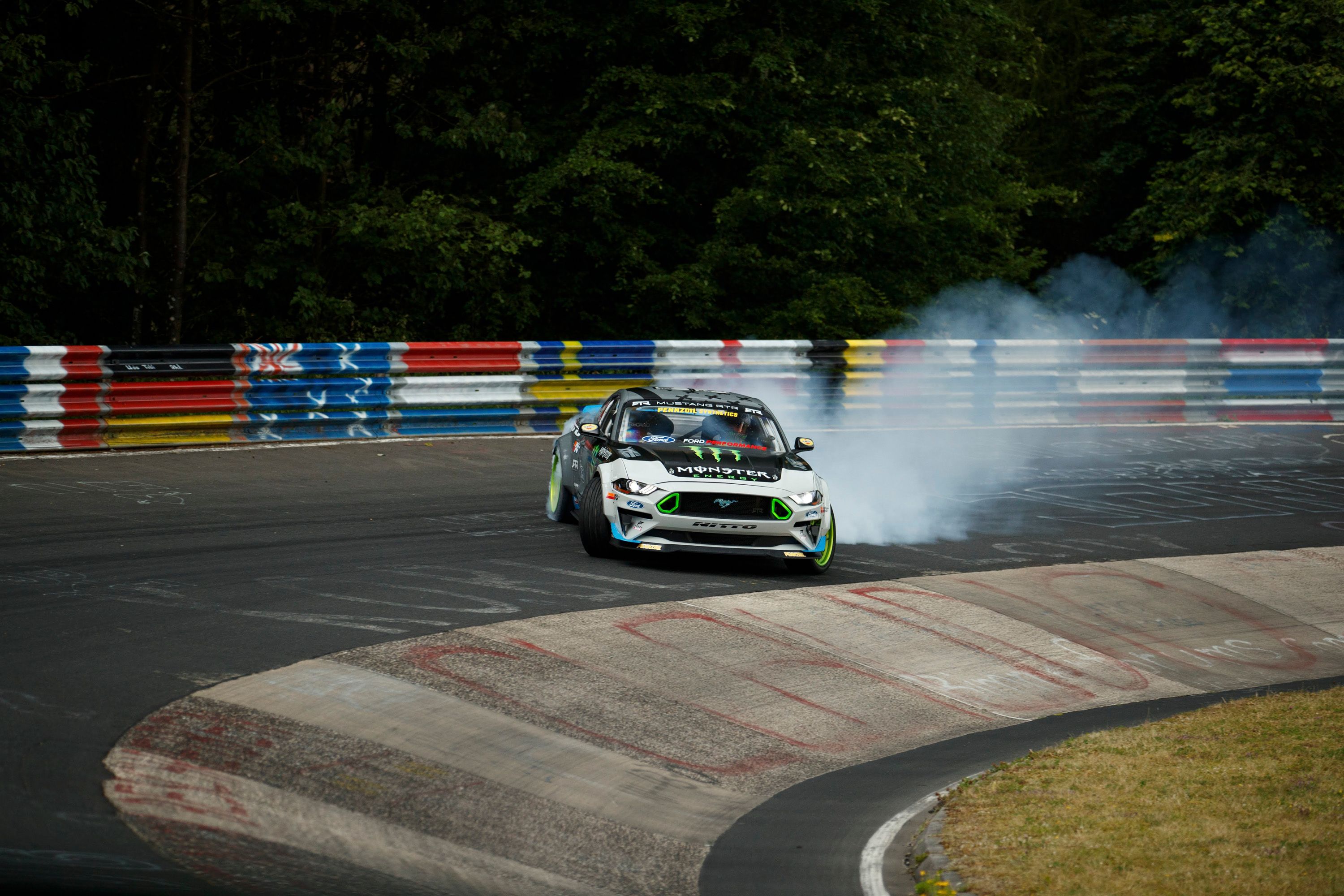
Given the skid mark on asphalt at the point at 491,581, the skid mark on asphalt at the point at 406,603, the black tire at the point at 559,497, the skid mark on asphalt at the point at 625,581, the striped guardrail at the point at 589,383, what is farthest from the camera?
the striped guardrail at the point at 589,383

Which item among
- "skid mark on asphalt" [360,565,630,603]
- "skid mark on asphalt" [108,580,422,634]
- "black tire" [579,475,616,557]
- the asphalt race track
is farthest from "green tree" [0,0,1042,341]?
"skid mark on asphalt" [108,580,422,634]

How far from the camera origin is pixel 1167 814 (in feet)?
25.2

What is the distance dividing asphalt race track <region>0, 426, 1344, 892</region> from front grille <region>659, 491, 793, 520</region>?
604 millimetres

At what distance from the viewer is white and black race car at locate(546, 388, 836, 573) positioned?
1217 cm

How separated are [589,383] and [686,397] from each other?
7.28 meters

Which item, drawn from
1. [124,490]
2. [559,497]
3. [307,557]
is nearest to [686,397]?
[559,497]

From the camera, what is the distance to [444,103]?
1020 inches

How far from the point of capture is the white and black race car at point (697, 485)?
1217cm

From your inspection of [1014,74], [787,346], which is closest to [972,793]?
[787,346]

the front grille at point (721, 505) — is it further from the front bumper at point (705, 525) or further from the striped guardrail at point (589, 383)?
the striped guardrail at point (589, 383)

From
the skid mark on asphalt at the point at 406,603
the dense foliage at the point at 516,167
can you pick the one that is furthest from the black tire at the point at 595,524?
the dense foliage at the point at 516,167

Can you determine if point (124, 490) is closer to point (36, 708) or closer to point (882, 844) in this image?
point (36, 708)

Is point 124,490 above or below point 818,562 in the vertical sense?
above

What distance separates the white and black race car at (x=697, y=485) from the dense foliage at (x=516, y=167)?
10.8 m
